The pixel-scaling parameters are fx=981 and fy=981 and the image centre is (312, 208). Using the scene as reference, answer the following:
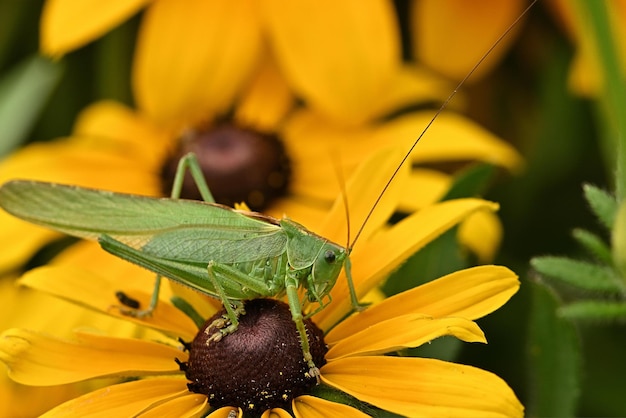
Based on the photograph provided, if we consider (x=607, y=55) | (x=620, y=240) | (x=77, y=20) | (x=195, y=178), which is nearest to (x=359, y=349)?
(x=620, y=240)

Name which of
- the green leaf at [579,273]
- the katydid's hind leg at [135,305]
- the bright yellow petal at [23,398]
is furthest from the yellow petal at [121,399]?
the bright yellow petal at [23,398]

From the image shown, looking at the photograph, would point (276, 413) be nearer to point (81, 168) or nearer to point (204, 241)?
point (204, 241)

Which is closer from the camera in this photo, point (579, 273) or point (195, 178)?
point (579, 273)

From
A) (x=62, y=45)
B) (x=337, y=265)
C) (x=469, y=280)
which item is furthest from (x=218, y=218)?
(x=62, y=45)

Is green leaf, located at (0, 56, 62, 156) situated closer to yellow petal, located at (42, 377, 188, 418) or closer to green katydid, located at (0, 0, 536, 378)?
green katydid, located at (0, 0, 536, 378)

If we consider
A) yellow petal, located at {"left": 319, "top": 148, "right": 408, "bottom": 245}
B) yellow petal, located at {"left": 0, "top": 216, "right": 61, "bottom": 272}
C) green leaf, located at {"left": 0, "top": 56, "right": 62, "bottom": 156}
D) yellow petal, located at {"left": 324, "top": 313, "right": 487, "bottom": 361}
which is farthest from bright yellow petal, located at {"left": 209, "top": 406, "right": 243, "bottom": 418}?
green leaf, located at {"left": 0, "top": 56, "right": 62, "bottom": 156}

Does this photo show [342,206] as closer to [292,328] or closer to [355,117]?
[292,328]
